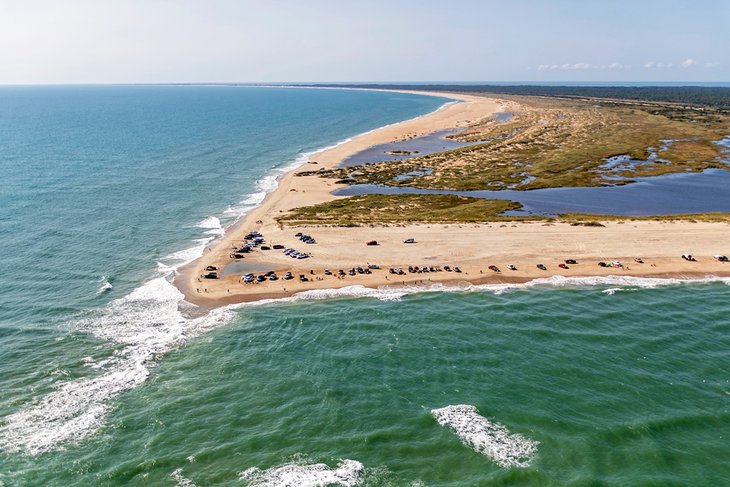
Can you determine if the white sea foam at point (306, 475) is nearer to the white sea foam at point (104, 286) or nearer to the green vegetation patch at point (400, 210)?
the white sea foam at point (104, 286)

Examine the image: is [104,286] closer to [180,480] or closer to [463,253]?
[180,480]

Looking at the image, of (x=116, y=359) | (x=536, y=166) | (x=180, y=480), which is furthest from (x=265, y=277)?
(x=536, y=166)

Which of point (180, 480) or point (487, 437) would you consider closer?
point (180, 480)

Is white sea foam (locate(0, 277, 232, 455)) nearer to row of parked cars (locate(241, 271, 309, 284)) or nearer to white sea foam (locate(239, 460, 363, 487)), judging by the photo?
row of parked cars (locate(241, 271, 309, 284))

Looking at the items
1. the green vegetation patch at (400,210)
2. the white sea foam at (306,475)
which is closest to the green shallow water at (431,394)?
the white sea foam at (306,475)

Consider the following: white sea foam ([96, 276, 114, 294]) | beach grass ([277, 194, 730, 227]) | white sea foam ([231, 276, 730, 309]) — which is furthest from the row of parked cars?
beach grass ([277, 194, 730, 227])

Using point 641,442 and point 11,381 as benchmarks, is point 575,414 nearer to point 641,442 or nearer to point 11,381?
point 641,442
